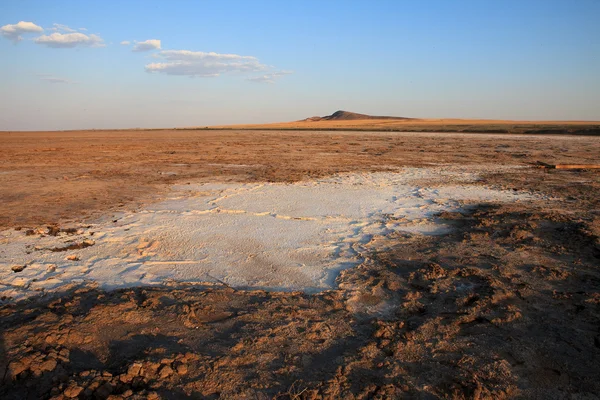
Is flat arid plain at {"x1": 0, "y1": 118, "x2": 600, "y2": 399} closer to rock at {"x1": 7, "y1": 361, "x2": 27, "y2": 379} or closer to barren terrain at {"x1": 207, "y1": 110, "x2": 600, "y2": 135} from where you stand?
rock at {"x1": 7, "y1": 361, "x2": 27, "y2": 379}

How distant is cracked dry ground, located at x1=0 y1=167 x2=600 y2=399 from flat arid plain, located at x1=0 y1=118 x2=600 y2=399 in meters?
0.01

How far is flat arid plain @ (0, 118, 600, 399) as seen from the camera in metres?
2.50

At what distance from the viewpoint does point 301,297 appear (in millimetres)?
3691

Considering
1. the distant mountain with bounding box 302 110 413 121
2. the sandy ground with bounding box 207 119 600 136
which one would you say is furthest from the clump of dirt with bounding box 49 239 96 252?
the distant mountain with bounding box 302 110 413 121

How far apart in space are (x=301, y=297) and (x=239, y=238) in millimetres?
2053

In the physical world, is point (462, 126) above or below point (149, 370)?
above

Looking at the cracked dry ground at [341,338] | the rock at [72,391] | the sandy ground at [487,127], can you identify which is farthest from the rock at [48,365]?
the sandy ground at [487,127]

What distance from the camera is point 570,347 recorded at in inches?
111

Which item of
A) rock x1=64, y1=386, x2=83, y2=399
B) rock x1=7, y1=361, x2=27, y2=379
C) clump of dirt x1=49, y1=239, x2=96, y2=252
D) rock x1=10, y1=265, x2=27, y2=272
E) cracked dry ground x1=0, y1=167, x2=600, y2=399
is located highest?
clump of dirt x1=49, y1=239, x2=96, y2=252

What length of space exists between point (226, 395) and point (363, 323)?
124 centimetres

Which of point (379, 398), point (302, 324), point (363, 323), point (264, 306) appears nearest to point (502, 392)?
point (379, 398)

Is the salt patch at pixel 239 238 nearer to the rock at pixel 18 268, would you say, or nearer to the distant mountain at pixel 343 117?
the rock at pixel 18 268

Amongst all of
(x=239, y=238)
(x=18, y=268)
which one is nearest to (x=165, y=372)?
(x=18, y=268)

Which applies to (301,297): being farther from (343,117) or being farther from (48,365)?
(343,117)
